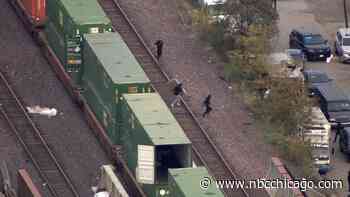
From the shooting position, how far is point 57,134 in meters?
78.5

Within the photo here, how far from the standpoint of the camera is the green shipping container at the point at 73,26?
80.1 metres

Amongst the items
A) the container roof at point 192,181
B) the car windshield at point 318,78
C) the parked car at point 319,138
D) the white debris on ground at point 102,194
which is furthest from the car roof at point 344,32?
the container roof at point 192,181

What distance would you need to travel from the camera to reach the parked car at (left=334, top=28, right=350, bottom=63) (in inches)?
3649

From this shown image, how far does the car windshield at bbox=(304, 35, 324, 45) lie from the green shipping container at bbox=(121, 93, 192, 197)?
18.9m

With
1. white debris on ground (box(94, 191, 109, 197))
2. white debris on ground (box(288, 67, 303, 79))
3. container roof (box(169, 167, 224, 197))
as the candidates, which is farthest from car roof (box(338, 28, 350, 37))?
container roof (box(169, 167, 224, 197))

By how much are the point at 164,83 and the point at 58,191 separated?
954 cm

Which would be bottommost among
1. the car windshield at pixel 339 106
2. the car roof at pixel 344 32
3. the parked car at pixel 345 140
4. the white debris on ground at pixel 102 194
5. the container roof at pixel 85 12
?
the parked car at pixel 345 140

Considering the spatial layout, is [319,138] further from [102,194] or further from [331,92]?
[102,194]

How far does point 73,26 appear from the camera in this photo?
79.8 metres

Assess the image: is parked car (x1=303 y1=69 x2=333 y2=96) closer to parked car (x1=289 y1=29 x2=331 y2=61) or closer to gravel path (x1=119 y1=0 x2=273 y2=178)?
parked car (x1=289 y1=29 x2=331 y2=61)

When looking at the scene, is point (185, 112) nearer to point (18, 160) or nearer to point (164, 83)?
point (164, 83)

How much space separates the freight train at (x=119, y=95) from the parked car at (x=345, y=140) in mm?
8406

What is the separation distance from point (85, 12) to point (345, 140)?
410 inches

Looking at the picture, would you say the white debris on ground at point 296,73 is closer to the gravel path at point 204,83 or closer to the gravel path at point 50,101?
the gravel path at point 204,83
